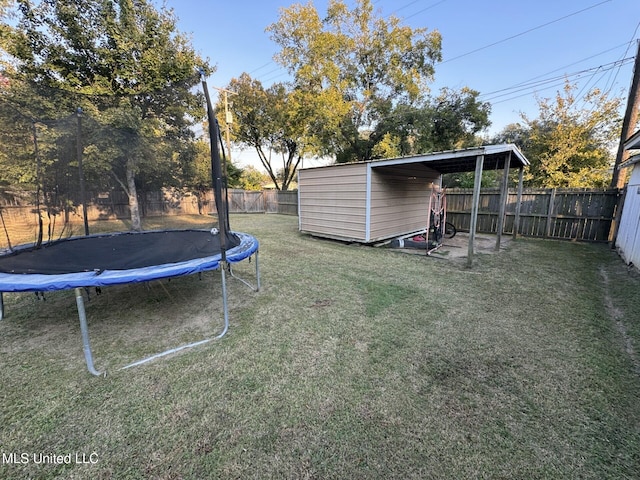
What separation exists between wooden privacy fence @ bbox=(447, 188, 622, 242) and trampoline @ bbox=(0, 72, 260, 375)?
6.90m

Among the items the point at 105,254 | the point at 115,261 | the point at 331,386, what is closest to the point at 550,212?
the point at 331,386

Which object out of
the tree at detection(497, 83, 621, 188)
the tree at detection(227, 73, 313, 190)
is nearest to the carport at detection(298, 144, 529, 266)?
the tree at detection(497, 83, 621, 188)

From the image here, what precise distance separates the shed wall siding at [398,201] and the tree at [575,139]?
14.2ft

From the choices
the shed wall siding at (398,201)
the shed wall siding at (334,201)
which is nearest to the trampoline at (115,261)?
the shed wall siding at (334,201)

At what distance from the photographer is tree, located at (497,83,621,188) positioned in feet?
26.2

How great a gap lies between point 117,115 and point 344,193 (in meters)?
5.26

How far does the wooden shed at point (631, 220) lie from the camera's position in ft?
13.1

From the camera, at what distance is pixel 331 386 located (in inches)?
69.3

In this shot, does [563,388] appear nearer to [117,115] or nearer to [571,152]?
[117,115]

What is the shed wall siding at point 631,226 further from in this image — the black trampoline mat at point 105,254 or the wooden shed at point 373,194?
the black trampoline mat at point 105,254

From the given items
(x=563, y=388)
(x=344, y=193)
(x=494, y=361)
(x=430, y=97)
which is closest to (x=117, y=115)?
(x=344, y=193)

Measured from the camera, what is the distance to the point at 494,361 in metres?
2.02

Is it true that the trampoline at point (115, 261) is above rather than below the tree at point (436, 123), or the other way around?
below

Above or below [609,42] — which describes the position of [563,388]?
below
